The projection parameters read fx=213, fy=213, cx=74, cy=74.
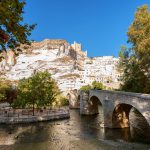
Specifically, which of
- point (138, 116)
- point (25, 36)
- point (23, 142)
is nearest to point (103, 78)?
point (138, 116)

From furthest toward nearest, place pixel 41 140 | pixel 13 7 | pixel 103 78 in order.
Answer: pixel 103 78, pixel 41 140, pixel 13 7

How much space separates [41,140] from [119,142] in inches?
388

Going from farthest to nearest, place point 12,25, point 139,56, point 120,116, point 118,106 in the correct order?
point 139,56
point 120,116
point 118,106
point 12,25

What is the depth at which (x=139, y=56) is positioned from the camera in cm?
3544

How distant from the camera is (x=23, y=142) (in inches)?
1044

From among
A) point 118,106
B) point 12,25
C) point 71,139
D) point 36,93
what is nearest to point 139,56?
point 118,106

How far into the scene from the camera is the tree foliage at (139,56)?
104 feet

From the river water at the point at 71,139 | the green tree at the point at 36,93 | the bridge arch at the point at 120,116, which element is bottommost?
the river water at the point at 71,139

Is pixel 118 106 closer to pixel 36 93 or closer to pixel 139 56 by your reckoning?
pixel 139 56

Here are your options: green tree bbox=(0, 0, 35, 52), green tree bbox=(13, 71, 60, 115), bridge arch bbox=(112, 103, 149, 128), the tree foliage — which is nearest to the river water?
bridge arch bbox=(112, 103, 149, 128)

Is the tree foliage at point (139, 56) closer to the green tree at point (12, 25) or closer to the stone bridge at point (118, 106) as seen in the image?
the stone bridge at point (118, 106)

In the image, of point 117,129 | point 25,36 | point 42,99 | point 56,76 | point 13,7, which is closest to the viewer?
point 13,7

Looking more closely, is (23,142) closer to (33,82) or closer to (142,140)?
→ (142,140)

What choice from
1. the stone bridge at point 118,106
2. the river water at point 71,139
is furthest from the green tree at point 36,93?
the stone bridge at point 118,106
